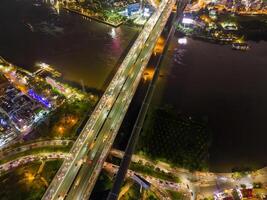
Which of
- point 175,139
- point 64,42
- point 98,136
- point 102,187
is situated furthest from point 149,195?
point 64,42

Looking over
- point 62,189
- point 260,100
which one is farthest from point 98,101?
point 260,100

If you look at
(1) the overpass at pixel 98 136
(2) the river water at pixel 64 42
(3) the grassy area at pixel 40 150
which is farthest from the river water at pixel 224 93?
(3) the grassy area at pixel 40 150

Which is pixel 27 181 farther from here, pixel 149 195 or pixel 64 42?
pixel 64 42

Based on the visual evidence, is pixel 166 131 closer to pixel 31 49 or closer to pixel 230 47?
pixel 230 47

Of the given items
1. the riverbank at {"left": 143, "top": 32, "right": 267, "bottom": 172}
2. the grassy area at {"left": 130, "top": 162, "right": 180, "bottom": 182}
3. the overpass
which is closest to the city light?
the riverbank at {"left": 143, "top": 32, "right": 267, "bottom": 172}

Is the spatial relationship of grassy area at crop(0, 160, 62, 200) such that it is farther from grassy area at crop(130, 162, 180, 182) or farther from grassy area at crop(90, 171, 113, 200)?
grassy area at crop(130, 162, 180, 182)

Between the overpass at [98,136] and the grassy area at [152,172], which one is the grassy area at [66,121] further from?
the grassy area at [152,172]
